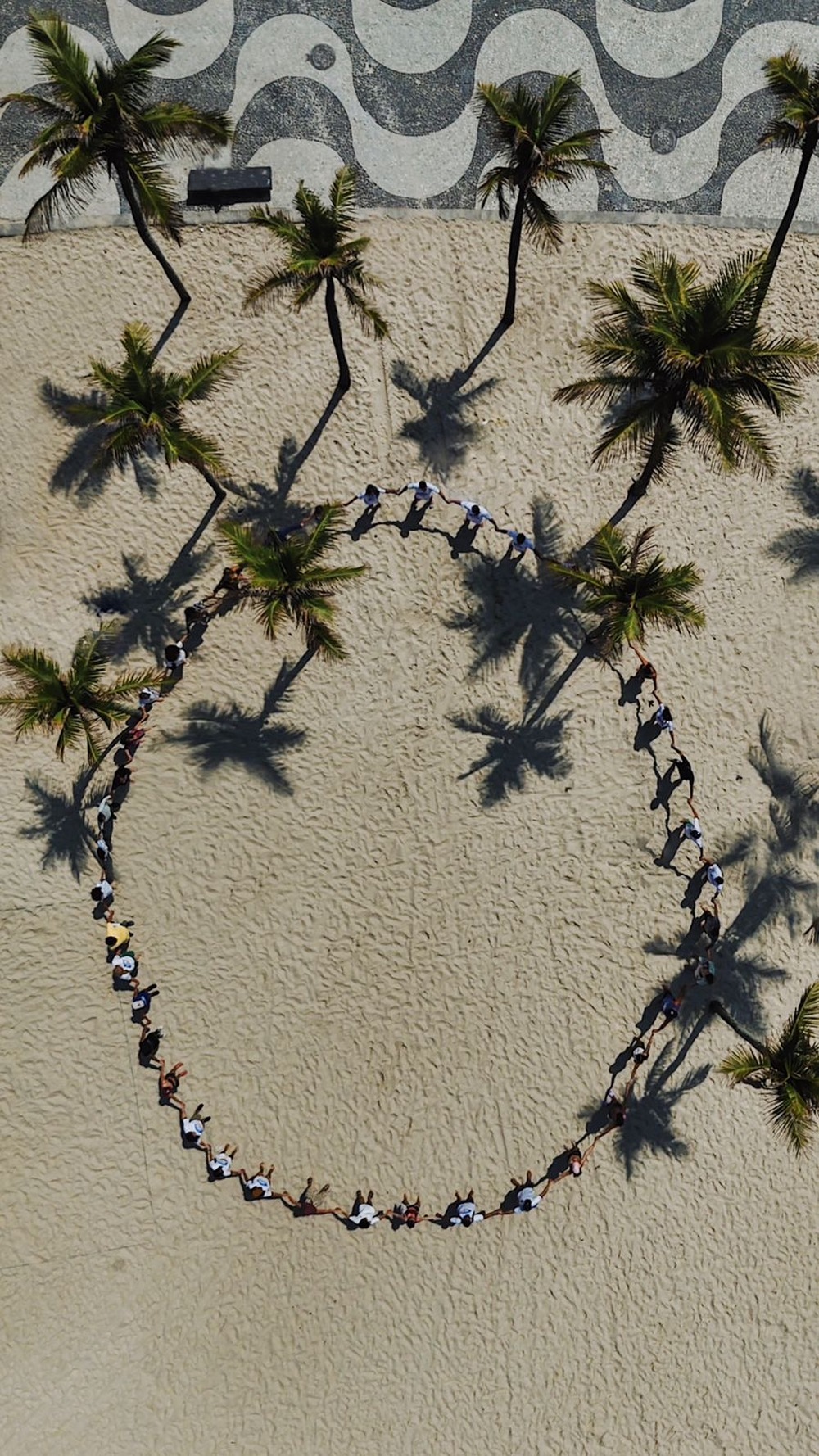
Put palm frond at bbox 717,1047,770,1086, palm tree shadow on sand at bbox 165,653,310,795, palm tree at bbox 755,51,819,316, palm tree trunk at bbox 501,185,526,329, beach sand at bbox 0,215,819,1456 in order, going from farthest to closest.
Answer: palm tree shadow on sand at bbox 165,653,310,795
palm tree trunk at bbox 501,185,526,329
beach sand at bbox 0,215,819,1456
palm frond at bbox 717,1047,770,1086
palm tree at bbox 755,51,819,316

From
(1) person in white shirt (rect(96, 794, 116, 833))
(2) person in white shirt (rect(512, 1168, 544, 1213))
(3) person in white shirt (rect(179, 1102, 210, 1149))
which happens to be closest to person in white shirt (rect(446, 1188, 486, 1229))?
(2) person in white shirt (rect(512, 1168, 544, 1213))

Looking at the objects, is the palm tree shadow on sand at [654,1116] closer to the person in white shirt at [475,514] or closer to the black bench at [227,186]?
the person in white shirt at [475,514]

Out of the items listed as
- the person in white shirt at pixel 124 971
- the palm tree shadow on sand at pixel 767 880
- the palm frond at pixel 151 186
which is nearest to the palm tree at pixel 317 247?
the palm frond at pixel 151 186

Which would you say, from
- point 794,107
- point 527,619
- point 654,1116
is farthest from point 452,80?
point 654,1116

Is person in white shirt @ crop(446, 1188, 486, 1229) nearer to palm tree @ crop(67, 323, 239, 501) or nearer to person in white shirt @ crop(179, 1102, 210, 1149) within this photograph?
person in white shirt @ crop(179, 1102, 210, 1149)

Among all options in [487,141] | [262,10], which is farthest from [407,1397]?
[262,10]

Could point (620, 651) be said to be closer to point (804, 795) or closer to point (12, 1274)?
point (804, 795)
